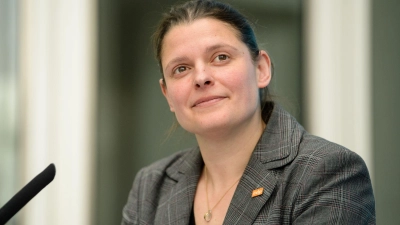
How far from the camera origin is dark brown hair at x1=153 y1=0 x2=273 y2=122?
1.50m

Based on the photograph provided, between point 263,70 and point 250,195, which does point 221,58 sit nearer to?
point 263,70

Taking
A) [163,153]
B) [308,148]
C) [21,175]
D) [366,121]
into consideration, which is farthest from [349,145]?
[21,175]

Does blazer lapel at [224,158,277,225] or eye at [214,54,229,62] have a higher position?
eye at [214,54,229,62]

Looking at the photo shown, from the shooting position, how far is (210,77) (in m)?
1.39

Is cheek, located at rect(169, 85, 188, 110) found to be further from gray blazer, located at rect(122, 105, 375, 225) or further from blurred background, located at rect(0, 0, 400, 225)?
blurred background, located at rect(0, 0, 400, 225)

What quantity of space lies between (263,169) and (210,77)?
269mm

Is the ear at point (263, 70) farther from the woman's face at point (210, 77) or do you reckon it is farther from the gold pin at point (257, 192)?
the gold pin at point (257, 192)

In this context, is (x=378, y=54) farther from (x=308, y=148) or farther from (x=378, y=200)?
(x=308, y=148)

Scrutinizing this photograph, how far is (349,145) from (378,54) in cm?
40

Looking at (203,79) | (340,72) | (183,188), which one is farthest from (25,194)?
(340,72)

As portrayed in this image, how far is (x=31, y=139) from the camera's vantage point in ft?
7.46

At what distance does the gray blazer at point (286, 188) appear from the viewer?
1.20 m

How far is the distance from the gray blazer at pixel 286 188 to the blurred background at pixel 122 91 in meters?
0.68

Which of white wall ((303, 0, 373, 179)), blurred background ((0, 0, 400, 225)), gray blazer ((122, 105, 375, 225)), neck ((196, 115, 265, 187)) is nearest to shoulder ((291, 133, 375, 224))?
gray blazer ((122, 105, 375, 225))
